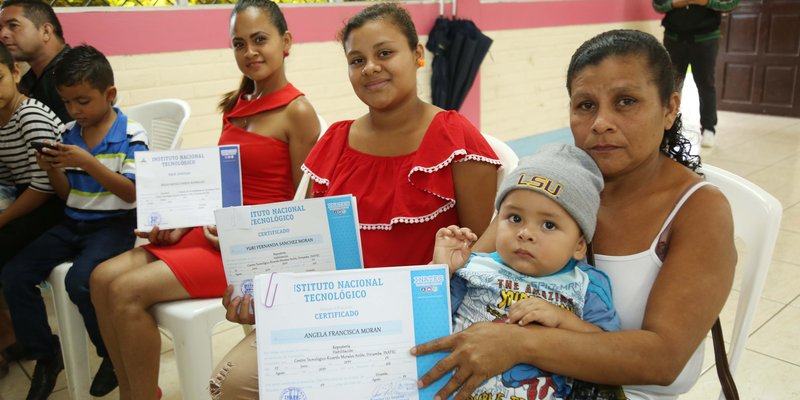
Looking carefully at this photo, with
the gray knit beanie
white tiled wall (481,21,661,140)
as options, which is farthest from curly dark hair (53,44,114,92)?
white tiled wall (481,21,661,140)

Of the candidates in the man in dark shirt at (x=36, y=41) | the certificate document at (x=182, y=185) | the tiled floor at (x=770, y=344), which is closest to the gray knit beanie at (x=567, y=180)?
the certificate document at (x=182, y=185)

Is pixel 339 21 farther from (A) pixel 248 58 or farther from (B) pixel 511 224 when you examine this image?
(B) pixel 511 224

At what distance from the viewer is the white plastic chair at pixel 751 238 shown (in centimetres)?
139

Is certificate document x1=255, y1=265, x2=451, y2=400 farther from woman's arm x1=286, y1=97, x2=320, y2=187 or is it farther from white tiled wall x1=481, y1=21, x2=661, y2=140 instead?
white tiled wall x1=481, y1=21, x2=661, y2=140

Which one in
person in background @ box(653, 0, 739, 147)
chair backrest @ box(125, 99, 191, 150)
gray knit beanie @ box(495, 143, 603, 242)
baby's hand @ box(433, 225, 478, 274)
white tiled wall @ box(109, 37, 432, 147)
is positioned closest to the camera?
gray knit beanie @ box(495, 143, 603, 242)

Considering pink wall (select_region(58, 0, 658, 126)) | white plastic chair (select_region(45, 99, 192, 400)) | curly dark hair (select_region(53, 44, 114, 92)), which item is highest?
pink wall (select_region(58, 0, 658, 126))

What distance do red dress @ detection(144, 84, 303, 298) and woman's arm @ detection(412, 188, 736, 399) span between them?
41.5 inches

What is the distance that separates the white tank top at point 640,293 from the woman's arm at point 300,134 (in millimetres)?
1272

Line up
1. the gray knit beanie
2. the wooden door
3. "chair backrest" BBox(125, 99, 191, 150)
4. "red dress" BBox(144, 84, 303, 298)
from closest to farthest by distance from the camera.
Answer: the gray knit beanie < "red dress" BBox(144, 84, 303, 298) < "chair backrest" BBox(125, 99, 191, 150) < the wooden door

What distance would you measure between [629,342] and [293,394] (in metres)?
0.66

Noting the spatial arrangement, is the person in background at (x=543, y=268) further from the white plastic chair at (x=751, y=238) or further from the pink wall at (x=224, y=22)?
the pink wall at (x=224, y=22)

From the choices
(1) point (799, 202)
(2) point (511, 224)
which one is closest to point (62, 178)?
(2) point (511, 224)

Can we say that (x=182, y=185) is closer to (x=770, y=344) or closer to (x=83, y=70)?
(x=83, y=70)

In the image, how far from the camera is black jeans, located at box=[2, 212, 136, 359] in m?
2.25
